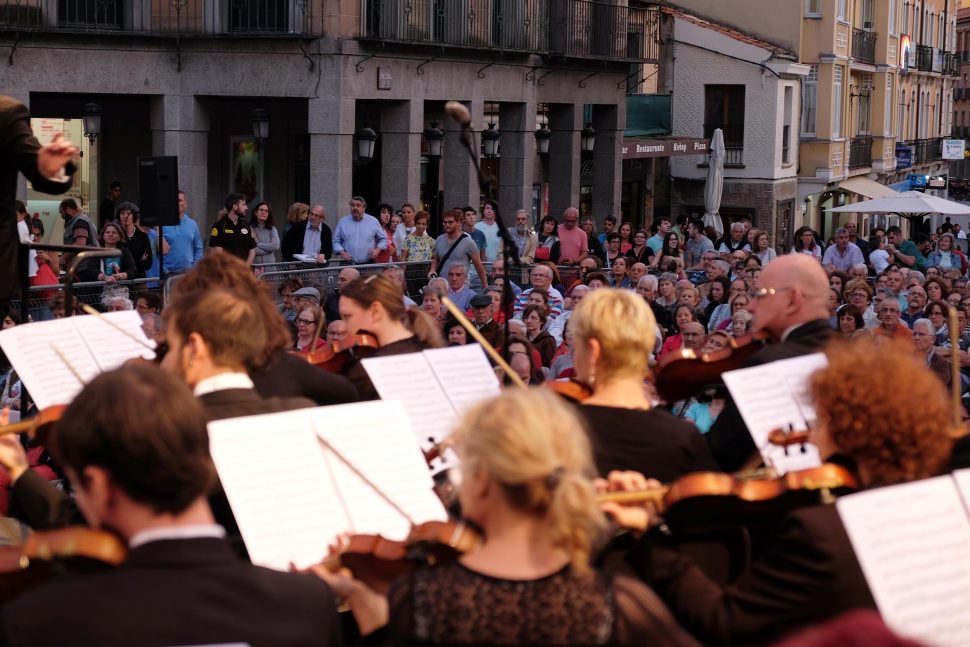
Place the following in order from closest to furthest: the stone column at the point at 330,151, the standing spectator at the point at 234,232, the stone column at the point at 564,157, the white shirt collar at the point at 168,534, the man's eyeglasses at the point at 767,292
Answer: the white shirt collar at the point at 168,534 < the man's eyeglasses at the point at 767,292 < the standing spectator at the point at 234,232 < the stone column at the point at 330,151 < the stone column at the point at 564,157

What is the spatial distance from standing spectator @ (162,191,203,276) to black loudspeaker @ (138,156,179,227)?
197 centimetres

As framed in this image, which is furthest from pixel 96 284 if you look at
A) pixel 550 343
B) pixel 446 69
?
pixel 446 69

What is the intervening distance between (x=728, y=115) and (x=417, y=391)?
108ft

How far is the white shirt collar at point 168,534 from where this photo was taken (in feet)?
10.0

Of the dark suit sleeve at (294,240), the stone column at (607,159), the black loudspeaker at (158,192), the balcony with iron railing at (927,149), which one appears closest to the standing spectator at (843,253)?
the dark suit sleeve at (294,240)

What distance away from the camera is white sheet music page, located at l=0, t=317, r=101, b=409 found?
5180 millimetres

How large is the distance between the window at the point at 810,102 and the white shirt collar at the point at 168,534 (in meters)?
39.4

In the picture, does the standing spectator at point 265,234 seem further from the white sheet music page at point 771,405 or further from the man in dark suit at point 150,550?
the man in dark suit at point 150,550

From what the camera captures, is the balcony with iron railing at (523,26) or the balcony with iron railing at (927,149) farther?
the balcony with iron railing at (927,149)

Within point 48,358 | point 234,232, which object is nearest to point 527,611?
point 48,358

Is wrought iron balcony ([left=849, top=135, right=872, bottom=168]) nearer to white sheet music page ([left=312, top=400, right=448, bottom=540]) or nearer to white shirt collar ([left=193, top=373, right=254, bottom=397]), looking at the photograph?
white shirt collar ([left=193, top=373, right=254, bottom=397])

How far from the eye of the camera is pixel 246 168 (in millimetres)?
24391

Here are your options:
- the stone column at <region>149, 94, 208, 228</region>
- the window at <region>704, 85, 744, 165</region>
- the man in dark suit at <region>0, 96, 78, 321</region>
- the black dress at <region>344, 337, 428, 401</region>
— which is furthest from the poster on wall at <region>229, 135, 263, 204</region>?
the man in dark suit at <region>0, 96, 78, 321</region>

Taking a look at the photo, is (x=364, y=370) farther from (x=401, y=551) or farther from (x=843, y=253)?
(x=843, y=253)
